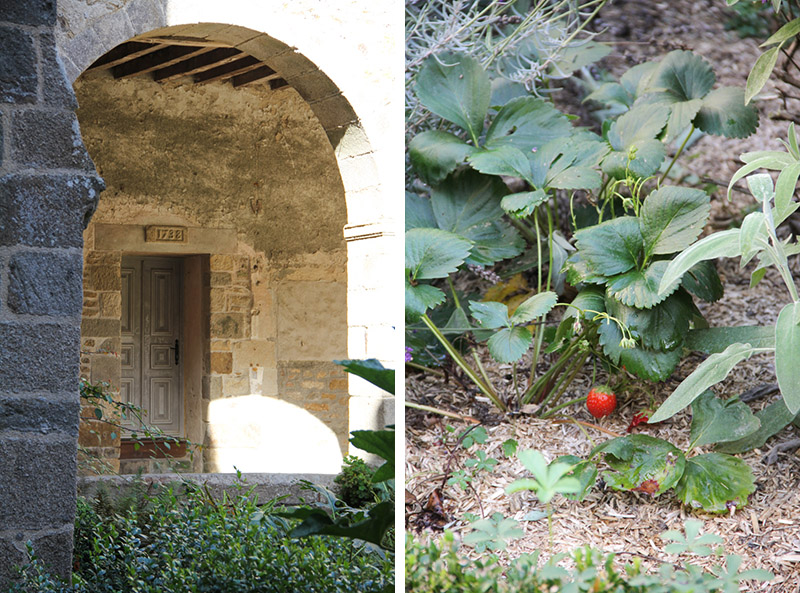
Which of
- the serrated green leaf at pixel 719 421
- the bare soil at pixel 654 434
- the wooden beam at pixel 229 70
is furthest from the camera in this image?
the wooden beam at pixel 229 70

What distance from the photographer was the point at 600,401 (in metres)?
1.65

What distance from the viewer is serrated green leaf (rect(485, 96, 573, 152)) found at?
1885 millimetres

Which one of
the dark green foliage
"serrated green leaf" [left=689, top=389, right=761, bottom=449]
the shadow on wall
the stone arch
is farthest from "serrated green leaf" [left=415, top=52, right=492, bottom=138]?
the shadow on wall

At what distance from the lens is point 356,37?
3.23 meters

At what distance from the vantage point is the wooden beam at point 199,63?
4.61 metres

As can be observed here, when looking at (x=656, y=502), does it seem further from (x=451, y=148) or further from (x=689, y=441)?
(x=451, y=148)

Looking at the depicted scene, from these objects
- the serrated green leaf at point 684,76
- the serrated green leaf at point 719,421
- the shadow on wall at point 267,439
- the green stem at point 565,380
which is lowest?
the shadow on wall at point 267,439

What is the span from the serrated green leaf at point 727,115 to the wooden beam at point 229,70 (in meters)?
3.20

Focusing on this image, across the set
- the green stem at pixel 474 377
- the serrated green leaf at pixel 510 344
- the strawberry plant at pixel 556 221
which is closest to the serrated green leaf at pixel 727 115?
the strawberry plant at pixel 556 221

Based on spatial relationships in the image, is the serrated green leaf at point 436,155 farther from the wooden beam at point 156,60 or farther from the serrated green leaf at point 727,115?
the wooden beam at point 156,60

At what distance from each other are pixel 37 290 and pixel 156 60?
2811mm

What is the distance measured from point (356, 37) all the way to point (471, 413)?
1923 millimetres

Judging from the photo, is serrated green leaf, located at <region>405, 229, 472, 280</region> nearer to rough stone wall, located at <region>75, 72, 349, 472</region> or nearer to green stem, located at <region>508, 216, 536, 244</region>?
green stem, located at <region>508, 216, 536, 244</region>

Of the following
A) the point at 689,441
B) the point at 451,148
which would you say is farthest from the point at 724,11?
the point at 689,441
